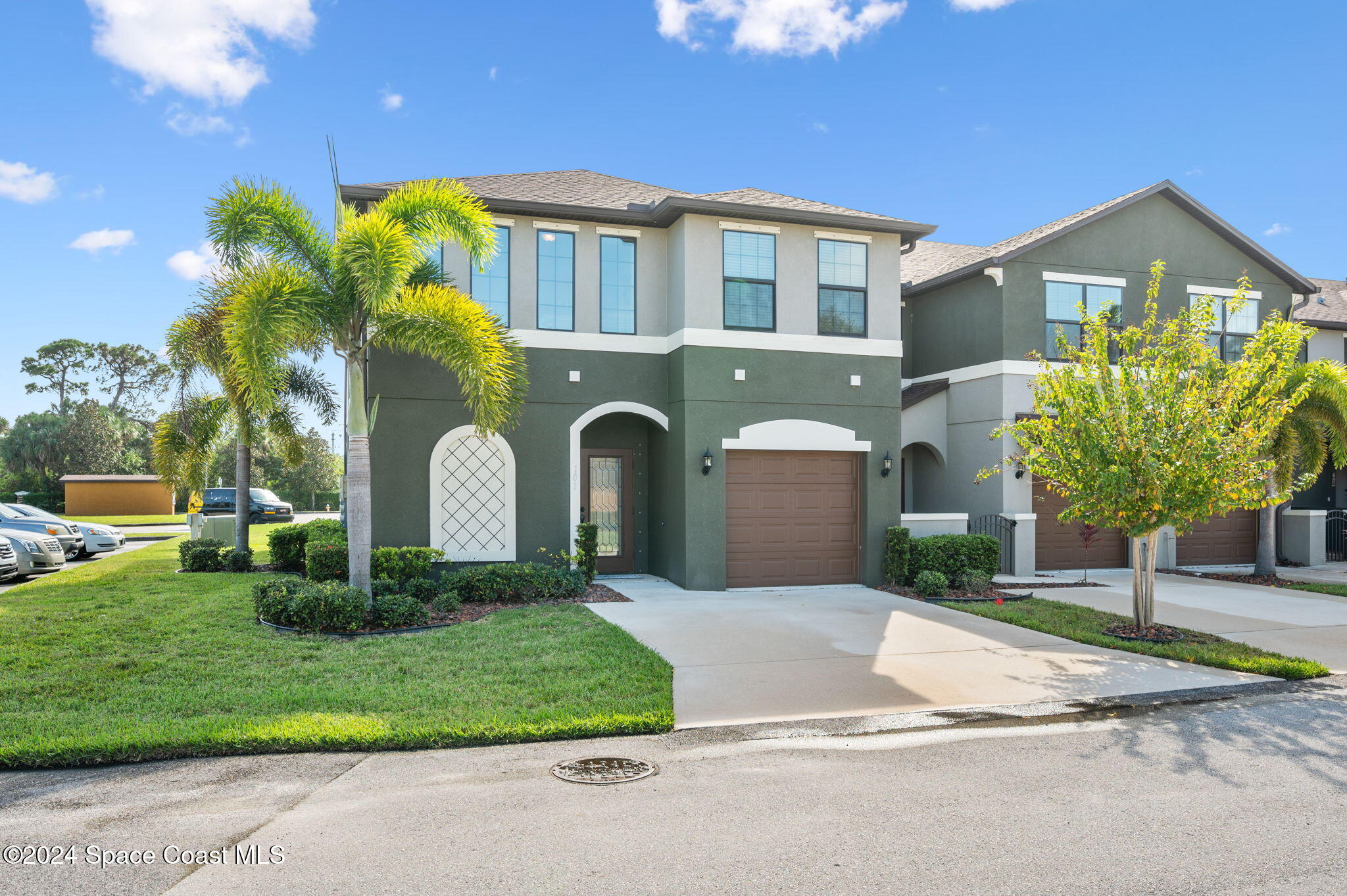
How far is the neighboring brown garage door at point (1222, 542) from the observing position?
1764 cm

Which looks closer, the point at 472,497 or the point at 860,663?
the point at 860,663

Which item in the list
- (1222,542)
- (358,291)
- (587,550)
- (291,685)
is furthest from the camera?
(1222,542)

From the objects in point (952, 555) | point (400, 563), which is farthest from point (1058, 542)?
point (400, 563)

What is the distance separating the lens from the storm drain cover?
523 cm

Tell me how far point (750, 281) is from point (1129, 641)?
776 cm

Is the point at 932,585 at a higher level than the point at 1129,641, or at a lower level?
higher

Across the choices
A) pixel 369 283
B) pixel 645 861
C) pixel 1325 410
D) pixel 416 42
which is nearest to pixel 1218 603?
pixel 1325 410

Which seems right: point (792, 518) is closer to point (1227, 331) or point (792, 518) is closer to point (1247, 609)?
point (1247, 609)

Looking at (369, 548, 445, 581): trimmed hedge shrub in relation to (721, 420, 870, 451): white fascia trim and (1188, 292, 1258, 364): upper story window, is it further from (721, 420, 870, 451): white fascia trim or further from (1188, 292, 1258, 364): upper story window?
(1188, 292, 1258, 364): upper story window

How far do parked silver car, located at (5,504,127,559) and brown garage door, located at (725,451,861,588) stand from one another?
16.8 meters

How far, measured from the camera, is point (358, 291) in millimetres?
9891

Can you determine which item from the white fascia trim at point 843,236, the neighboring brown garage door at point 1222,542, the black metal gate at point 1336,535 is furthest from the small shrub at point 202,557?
the black metal gate at point 1336,535

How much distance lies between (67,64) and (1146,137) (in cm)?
2180

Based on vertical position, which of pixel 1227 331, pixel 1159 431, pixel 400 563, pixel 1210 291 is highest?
pixel 1210 291
